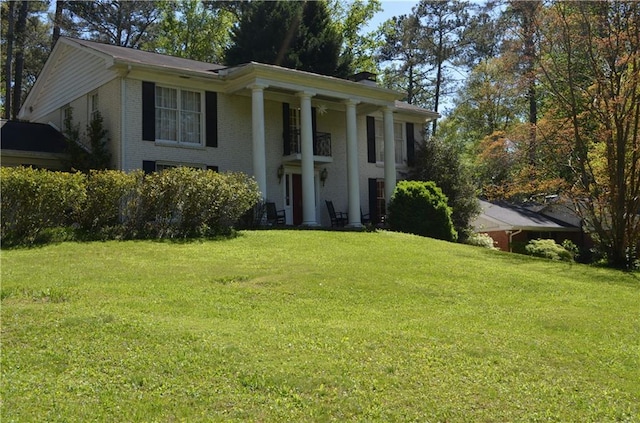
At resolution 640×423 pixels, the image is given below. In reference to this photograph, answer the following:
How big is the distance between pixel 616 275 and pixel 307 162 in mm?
10282

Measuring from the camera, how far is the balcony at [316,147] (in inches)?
895

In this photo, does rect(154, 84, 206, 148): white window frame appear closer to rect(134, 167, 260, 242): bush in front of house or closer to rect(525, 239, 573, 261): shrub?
rect(134, 167, 260, 242): bush in front of house

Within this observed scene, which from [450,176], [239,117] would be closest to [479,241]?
[450,176]

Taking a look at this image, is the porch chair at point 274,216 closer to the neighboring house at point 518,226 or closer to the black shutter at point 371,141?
the black shutter at point 371,141

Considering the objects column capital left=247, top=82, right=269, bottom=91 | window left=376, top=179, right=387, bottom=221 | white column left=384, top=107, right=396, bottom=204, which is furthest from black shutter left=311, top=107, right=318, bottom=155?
column capital left=247, top=82, right=269, bottom=91

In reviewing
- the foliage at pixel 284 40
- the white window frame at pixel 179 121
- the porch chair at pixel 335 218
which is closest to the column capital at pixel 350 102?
the porch chair at pixel 335 218

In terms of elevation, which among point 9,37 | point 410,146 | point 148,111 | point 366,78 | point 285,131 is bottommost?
point 410,146

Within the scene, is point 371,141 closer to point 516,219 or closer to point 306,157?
point 306,157

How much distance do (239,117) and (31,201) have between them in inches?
398

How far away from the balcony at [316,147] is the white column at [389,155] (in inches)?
89.0

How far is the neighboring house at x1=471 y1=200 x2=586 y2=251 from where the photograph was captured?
29016 millimetres

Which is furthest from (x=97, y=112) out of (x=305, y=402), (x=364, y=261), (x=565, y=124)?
(x=305, y=402)

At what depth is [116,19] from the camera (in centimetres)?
3750

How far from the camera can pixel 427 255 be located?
14.4 meters
